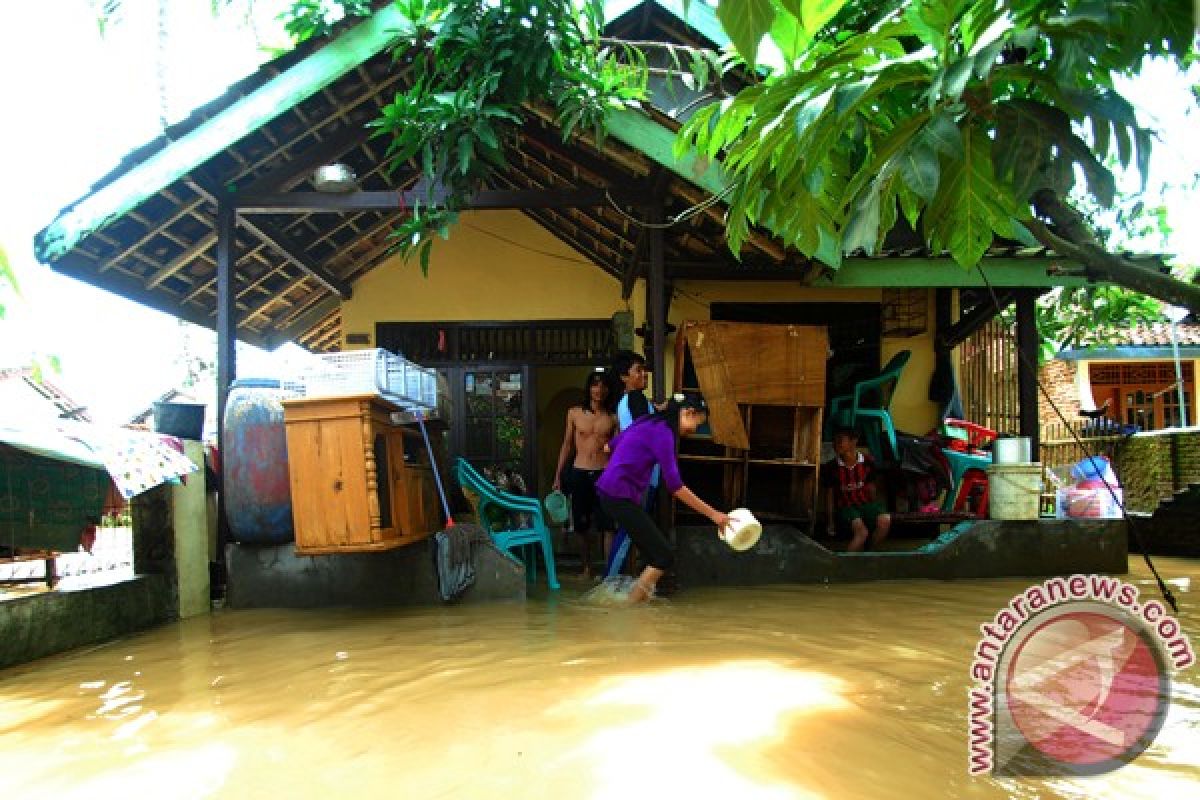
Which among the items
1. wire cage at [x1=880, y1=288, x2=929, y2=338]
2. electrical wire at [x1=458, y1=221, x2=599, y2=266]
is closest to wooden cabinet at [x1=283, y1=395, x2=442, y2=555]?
electrical wire at [x1=458, y1=221, x2=599, y2=266]

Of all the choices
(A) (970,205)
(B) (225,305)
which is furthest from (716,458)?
(A) (970,205)

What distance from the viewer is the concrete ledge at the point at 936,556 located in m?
6.47

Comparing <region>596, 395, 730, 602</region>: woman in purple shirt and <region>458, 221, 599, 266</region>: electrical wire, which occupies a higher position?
<region>458, 221, 599, 266</region>: electrical wire

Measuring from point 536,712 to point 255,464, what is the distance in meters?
3.28

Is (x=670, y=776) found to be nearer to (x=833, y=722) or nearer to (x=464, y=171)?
(x=833, y=722)

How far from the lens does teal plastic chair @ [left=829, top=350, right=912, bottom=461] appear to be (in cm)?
792

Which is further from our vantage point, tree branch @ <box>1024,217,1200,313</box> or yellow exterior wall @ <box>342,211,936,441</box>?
yellow exterior wall @ <box>342,211,936,441</box>

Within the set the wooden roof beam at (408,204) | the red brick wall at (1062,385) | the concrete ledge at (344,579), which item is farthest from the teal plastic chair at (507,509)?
the red brick wall at (1062,385)

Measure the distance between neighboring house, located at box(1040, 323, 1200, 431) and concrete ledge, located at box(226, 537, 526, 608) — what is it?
48.2ft

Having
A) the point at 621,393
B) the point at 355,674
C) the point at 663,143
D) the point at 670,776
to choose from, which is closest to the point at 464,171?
the point at 663,143

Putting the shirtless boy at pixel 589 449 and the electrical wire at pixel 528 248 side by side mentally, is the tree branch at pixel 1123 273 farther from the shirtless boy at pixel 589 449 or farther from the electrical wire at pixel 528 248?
the electrical wire at pixel 528 248

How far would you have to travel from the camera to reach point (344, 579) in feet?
19.6

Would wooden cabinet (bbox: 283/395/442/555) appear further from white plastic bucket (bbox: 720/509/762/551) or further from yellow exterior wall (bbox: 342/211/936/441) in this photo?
yellow exterior wall (bbox: 342/211/936/441)

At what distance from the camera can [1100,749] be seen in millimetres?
2809
